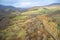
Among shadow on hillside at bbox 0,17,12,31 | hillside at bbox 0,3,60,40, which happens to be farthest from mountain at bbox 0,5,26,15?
shadow on hillside at bbox 0,17,12,31

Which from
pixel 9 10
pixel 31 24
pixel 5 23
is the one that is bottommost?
pixel 31 24

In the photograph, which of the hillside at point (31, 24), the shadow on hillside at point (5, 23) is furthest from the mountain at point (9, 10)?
the shadow on hillside at point (5, 23)

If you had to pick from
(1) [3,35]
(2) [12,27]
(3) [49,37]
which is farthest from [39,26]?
(1) [3,35]

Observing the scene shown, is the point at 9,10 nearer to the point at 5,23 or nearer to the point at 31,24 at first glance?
the point at 5,23

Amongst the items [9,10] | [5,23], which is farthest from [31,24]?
[9,10]

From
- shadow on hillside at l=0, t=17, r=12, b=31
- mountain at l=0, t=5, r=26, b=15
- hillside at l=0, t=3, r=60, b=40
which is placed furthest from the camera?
mountain at l=0, t=5, r=26, b=15

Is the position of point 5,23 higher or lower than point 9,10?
lower

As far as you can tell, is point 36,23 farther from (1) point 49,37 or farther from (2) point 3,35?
(2) point 3,35

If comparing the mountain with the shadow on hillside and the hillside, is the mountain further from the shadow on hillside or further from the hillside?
the shadow on hillside
